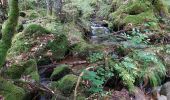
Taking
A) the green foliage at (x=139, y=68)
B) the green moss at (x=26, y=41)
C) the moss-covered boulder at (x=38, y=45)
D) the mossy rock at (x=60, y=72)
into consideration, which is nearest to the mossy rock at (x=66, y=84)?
the mossy rock at (x=60, y=72)

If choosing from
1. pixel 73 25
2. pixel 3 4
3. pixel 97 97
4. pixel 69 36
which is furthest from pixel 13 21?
pixel 3 4

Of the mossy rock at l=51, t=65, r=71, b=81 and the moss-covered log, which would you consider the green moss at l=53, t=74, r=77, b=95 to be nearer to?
the mossy rock at l=51, t=65, r=71, b=81

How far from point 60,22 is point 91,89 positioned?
509 centimetres

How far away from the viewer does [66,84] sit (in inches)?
214

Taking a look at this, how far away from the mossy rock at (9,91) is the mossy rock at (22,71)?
0.62 metres

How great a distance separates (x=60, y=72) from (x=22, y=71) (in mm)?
821

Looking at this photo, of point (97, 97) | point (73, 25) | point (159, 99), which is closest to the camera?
point (97, 97)

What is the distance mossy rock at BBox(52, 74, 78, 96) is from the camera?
5.39m

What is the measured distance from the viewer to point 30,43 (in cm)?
774

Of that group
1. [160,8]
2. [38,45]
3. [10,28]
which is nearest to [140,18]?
[160,8]

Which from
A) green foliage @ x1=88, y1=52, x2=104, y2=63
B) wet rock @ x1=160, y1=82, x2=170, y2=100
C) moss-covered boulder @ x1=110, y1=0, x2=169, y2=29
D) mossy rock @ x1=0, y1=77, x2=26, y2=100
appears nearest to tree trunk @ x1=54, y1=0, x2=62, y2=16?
moss-covered boulder @ x1=110, y1=0, x2=169, y2=29

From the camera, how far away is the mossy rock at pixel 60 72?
19.8 ft

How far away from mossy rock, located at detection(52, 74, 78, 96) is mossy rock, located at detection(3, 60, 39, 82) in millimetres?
485

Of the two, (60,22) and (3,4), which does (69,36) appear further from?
(3,4)
